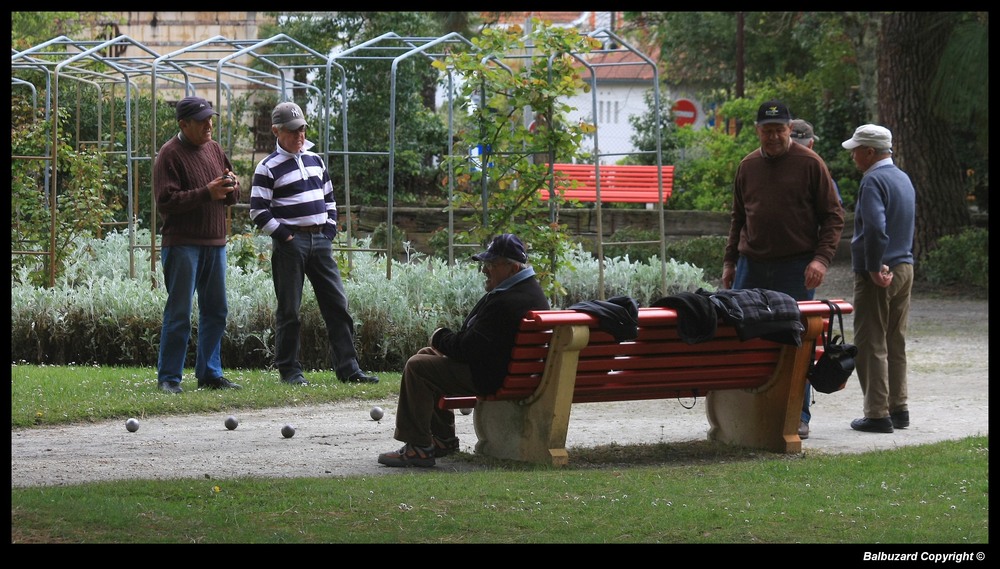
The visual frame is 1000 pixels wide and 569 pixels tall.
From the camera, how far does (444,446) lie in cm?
708

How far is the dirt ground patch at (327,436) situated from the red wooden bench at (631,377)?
0.27 m

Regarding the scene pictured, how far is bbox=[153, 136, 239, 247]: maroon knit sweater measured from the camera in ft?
28.8

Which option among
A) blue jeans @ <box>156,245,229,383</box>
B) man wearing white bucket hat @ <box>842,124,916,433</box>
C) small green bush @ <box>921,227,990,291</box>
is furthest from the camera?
small green bush @ <box>921,227,990,291</box>

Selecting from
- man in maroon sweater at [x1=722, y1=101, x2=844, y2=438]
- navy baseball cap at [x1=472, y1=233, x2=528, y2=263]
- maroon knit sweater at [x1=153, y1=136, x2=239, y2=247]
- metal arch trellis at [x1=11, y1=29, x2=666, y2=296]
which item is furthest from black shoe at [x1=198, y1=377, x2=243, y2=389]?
man in maroon sweater at [x1=722, y1=101, x2=844, y2=438]

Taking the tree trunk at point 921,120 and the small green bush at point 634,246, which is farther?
the small green bush at point 634,246

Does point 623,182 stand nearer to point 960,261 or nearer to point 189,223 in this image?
point 960,261

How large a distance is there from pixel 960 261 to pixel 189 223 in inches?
457

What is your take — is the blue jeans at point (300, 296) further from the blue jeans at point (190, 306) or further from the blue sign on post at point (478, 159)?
the blue sign on post at point (478, 159)

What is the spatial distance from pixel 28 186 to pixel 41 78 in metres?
7.63

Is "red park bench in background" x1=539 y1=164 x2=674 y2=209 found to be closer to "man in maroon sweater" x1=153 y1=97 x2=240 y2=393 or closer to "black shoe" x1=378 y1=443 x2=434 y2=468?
"man in maroon sweater" x1=153 y1=97 x2=240 y2=393

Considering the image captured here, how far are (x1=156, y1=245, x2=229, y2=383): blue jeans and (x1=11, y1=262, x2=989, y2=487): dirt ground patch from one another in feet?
2.64

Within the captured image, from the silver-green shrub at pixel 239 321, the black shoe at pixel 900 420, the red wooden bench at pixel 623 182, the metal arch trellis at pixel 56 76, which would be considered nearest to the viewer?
the black shoe at pixel 900 420

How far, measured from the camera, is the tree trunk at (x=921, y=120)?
1786 cm

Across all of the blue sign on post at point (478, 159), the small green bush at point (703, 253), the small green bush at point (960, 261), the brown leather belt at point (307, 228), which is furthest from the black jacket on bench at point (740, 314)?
the small green bush at point (703, 253)
